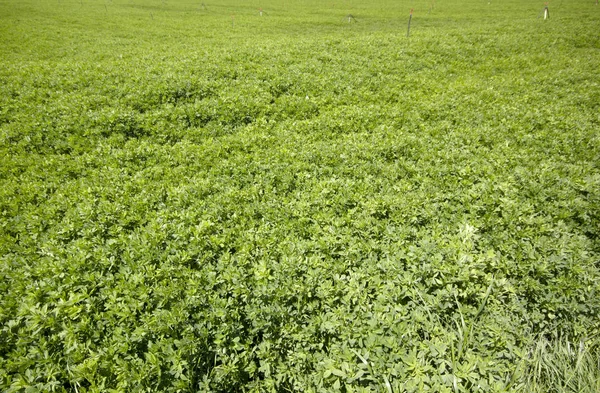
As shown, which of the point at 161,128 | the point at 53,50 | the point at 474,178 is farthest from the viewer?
the point at 53,50

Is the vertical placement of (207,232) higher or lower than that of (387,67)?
lower

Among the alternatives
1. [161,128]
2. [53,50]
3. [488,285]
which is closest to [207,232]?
[488,285]

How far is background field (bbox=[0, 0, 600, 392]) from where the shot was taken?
372 centimetres

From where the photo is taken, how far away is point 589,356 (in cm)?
382

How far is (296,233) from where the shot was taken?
231 inches

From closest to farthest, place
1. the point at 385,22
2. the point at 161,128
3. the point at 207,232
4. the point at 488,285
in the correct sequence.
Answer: the point at 488,285
the point at 207,232
the point at 161,128
the point at 385,22

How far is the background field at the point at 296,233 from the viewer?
3.72 metres

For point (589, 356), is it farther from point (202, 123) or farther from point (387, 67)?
point (387, 67)

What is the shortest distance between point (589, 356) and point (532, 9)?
5298 centimetres

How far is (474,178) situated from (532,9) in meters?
49.3

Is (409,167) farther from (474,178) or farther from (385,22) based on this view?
(385,22)

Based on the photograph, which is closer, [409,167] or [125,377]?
[125,377]

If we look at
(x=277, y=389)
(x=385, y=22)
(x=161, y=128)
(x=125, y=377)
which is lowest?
(x=277, y=389)

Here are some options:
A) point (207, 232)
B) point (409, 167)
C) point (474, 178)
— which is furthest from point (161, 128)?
point (474, 178)
